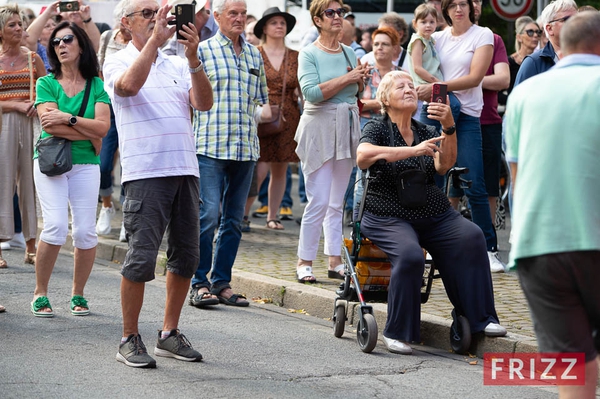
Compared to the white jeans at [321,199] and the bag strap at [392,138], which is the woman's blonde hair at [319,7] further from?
the bag strap at [392,138]

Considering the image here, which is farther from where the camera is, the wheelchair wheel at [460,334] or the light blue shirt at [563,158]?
the wheelchair wheel at [460,334]

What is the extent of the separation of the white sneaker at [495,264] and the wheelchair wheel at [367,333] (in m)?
2.75

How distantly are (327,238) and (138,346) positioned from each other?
9.88ft

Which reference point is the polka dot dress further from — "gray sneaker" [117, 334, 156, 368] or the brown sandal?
the brown sandal

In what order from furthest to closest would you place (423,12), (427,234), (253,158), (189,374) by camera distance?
(423,12) → (253,158) → (427,234) → (189,374)

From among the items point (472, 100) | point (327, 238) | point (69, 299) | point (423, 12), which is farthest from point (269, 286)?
point (423, 12)

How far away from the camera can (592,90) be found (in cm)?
391

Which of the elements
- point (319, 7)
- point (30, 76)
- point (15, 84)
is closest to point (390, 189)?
point (319, 7)

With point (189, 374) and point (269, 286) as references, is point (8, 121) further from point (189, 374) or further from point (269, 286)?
point (189, 374)

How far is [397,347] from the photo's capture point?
21.0 ft

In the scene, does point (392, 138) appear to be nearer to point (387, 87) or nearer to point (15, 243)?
point (387, 87)

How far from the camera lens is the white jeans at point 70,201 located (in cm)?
728

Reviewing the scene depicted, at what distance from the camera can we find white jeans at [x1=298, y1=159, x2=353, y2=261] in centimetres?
841

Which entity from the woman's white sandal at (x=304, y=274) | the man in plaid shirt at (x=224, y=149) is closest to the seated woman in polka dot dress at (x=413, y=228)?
the man in plaid shirt at (x=224, y=149)
